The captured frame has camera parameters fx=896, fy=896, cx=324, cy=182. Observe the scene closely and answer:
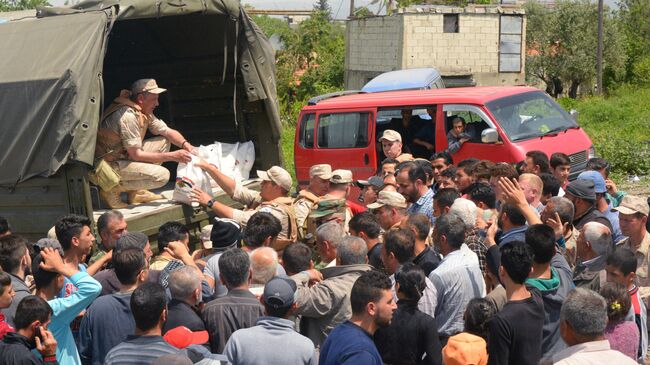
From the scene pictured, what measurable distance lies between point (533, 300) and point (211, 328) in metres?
1.87

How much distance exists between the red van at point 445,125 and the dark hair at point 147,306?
6517 millimetres

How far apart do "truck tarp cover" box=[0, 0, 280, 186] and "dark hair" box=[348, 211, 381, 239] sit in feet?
8.06

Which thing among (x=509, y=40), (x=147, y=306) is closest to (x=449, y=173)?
(x=147, y=306)

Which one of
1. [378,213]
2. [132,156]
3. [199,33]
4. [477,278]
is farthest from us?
[199,33]

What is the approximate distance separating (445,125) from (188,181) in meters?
3.76

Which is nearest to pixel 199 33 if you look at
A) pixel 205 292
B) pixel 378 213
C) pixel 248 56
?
pixel 248 56

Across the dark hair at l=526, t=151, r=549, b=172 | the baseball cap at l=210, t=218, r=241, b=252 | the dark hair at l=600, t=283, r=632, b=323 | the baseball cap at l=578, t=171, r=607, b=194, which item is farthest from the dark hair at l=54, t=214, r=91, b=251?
the dark hair at l=526, t=151, r=549, b=172

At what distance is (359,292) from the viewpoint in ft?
15.3

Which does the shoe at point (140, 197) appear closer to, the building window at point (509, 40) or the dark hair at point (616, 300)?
the dark hair at point (616, 300)

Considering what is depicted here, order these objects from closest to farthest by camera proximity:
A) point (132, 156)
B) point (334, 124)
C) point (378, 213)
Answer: point (378, 213) → point (132, 156) → point (334, 124)

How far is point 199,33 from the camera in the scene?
382 inches

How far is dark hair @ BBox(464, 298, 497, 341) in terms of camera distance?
5.05 metres

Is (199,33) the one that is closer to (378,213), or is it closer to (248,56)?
(248,56)

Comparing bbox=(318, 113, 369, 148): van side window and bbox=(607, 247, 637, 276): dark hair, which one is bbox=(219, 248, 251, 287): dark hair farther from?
bbox=(318, 113, 369, 148): van side window
